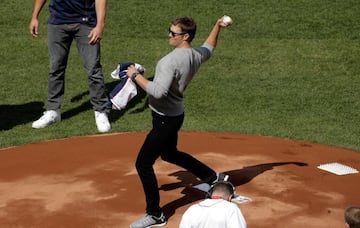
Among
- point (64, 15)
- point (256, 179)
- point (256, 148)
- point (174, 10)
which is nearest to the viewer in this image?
point (256, 179)

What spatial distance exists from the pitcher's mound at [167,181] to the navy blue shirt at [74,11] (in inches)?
71.2

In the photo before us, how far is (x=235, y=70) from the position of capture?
1396 cm

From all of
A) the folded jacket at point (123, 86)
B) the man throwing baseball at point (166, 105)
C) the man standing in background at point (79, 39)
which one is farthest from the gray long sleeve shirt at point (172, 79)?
the man standing in background at point (79, 39)

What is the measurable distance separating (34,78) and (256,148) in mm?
5788

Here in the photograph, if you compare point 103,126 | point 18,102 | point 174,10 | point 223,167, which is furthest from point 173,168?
point 174,10

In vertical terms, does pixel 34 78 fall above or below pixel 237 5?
below

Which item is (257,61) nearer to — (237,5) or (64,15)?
(237,5)

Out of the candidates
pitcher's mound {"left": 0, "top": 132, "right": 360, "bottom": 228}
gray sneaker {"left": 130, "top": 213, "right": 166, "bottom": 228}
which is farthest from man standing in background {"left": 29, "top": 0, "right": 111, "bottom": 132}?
gray sneaker {"left": 130, "top": 213, "right": 166, "bottom": 228}

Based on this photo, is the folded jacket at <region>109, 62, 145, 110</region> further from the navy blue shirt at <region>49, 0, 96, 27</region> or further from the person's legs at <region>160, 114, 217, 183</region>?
the navy blue shirt at <region>49, 0, 96, 27</region>

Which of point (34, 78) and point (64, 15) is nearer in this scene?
point (64, 15)

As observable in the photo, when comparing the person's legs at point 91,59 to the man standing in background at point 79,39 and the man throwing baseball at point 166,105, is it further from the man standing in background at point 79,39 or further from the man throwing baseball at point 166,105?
the man throwing baseball at point 166,105

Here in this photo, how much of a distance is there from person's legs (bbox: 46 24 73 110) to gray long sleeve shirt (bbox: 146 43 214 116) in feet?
13.3

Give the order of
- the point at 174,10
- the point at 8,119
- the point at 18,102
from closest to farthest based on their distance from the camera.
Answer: the point at 8,119 < the point at 18,102 < the point at 174,10

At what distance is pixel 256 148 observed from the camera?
9516 mm
